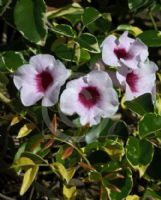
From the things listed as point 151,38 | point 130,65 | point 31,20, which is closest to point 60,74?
point 130,65

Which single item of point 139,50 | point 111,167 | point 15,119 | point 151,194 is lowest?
point 151,194

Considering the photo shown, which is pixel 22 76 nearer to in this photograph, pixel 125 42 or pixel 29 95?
pixel 29 95

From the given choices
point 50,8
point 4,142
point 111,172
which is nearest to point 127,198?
point 111,172

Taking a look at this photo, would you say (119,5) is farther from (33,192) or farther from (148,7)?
(33,192)

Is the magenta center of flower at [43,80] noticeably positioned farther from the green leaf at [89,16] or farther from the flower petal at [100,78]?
the green leaf at [89,16]

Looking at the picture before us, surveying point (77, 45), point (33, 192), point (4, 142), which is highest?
point (77, 45)
